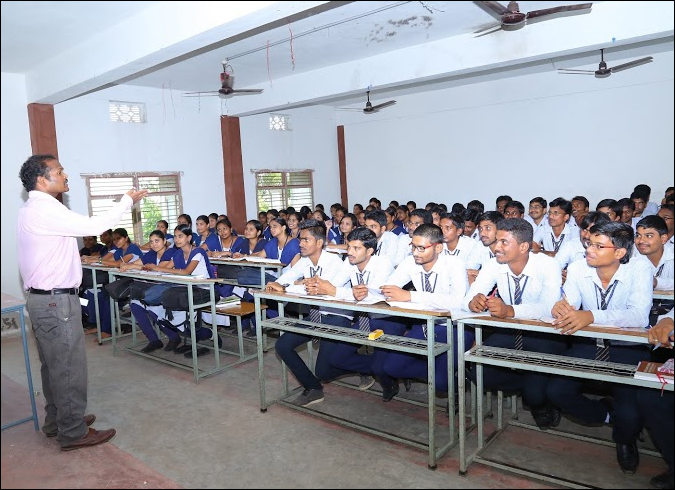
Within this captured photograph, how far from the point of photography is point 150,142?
8336mm

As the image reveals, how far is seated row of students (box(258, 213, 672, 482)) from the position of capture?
239cm

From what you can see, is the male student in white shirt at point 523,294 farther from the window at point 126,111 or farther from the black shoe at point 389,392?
the window at point 126,111

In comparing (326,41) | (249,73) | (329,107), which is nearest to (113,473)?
(326,41)

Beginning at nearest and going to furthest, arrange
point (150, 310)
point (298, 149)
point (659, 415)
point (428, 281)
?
point (659, 415), point (428, 281), point (150, 310), point (298, 149)

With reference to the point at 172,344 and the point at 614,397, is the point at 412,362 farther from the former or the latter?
the point at 172,344

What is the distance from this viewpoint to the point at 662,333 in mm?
1943

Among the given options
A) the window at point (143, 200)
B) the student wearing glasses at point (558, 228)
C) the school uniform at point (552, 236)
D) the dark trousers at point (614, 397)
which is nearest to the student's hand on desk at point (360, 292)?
the dark trousers at point (614, 397)

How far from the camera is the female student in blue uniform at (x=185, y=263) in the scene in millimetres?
4602

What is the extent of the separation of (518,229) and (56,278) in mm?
2516

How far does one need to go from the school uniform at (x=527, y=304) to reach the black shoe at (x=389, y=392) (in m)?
0.76

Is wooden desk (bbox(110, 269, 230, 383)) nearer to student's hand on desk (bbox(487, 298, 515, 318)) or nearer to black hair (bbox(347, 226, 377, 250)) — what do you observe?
black hair (bbox(347, 226, 377, 250))

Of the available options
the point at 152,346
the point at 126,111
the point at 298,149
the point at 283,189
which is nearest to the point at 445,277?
the point at 152,346

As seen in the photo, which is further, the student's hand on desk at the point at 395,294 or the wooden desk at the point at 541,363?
the student's hand on desk at the point at 395,294

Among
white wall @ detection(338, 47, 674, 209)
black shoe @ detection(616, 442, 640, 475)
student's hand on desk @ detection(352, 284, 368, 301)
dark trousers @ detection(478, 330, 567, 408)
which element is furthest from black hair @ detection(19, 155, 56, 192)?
white wall @ detection(338, 47, 674, 209)
